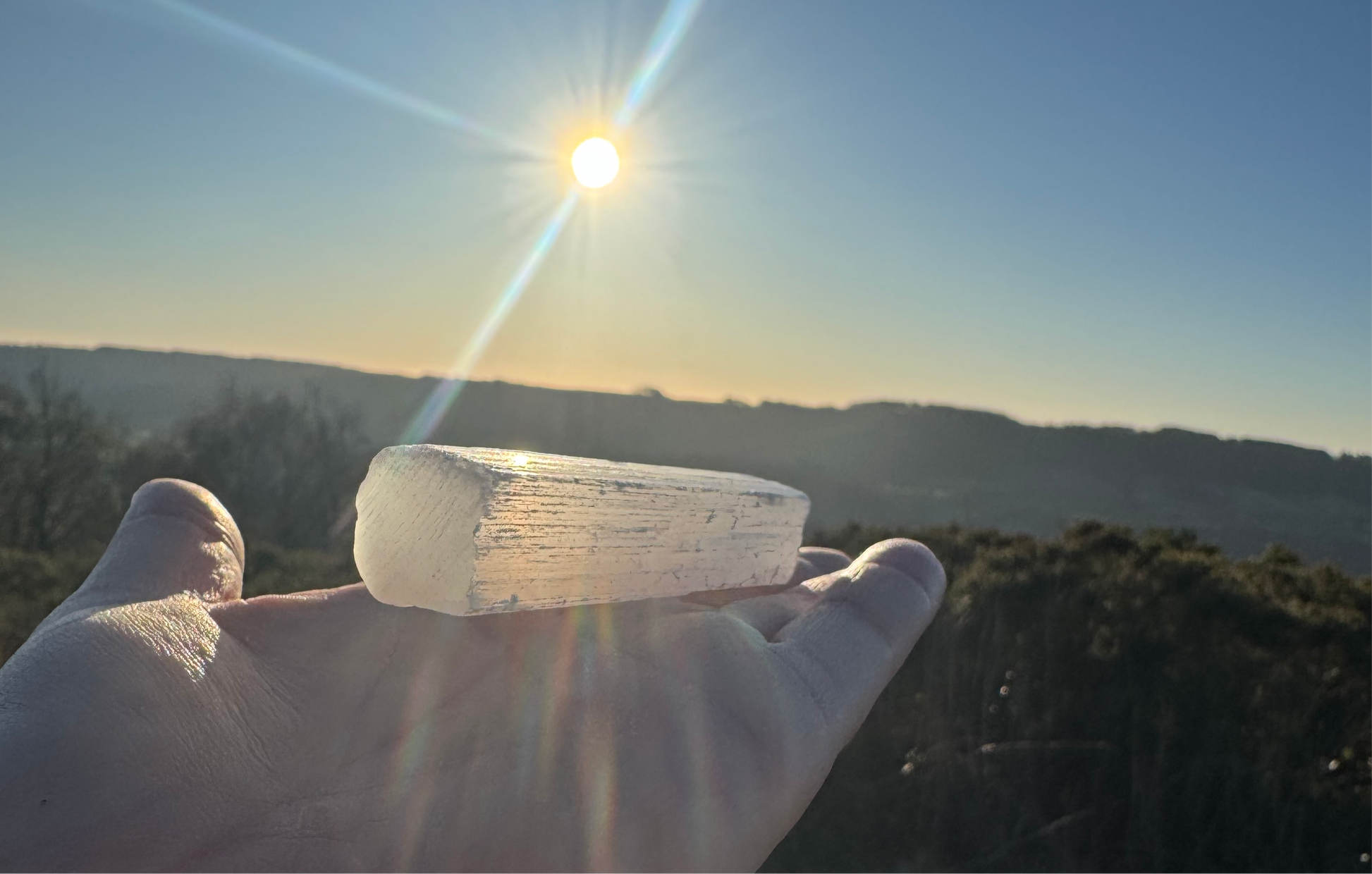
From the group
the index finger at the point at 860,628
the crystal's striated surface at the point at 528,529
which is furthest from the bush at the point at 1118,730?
the crystal's striated surface at the point at 528,529

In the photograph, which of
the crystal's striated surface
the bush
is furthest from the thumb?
the bush

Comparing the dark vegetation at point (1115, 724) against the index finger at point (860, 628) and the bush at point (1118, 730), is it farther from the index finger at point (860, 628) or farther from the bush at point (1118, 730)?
the index finger at point (860, 628)

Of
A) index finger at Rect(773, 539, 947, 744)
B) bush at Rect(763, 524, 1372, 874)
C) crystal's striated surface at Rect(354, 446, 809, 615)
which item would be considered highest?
crystal's striated surface at Rect(354, 446, 809, 615)

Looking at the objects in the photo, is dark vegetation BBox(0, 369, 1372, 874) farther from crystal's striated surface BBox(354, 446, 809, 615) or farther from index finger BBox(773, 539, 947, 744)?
crystal's striated surface BBox(354, 446, 809, 615)

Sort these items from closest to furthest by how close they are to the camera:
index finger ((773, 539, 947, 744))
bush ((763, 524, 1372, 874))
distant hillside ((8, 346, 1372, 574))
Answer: index finger ((773, 539, 947, 744))
bush ((763, 524, 1372, 874))
distant hillside ((8, 346, 1372, 574))

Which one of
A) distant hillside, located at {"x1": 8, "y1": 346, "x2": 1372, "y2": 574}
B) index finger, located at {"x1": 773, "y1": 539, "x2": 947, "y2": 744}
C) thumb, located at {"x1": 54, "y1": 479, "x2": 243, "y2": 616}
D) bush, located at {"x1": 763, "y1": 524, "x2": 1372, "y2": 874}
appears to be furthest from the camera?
distant hillside, located at {"x1": 8, "y1": 346, "x2": 1372, "y2": 574}

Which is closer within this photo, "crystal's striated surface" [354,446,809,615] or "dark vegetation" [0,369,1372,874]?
"crystal's striated surface" [354,446,809,615]

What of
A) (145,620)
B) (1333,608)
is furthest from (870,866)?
(145,620)
